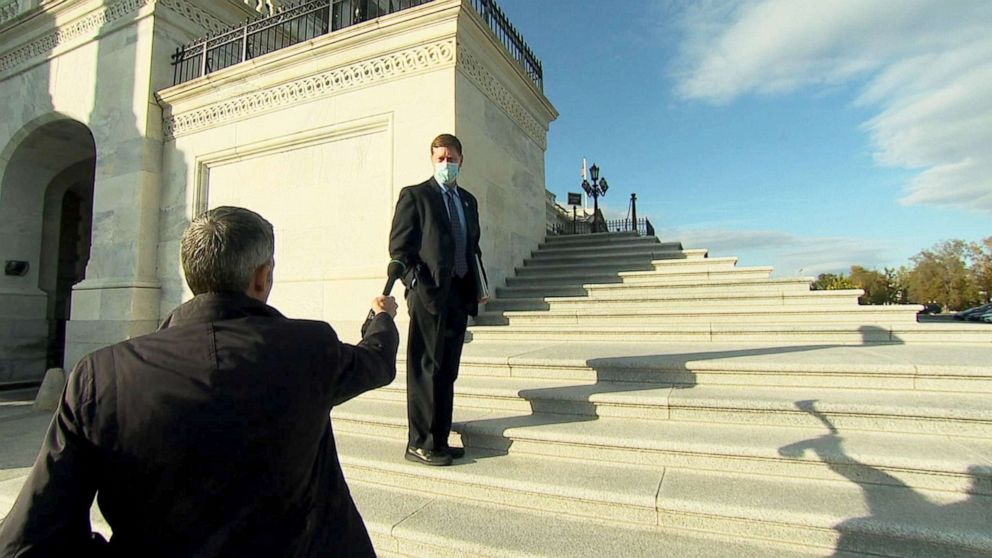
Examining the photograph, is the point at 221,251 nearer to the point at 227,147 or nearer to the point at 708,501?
the point at 708,501

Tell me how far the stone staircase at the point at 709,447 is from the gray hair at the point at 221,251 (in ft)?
5.82

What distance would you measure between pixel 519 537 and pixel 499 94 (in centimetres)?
654

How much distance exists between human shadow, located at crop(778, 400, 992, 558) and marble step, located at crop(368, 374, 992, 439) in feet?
1.58

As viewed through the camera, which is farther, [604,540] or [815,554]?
[604,540]

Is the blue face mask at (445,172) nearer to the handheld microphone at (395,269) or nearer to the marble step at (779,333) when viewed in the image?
the handheld microphone at (395,269)

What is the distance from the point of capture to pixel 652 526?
2422mm

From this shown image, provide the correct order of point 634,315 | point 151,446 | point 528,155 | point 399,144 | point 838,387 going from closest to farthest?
point 151,446
point 838,387
point 634,315
point 399,144
point 528,155

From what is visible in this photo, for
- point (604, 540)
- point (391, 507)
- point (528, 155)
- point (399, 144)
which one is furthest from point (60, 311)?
point (604, 540)

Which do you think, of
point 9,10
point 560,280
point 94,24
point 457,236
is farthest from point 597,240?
point 9,10

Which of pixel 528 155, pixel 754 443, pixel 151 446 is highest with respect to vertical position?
pixel 528 155

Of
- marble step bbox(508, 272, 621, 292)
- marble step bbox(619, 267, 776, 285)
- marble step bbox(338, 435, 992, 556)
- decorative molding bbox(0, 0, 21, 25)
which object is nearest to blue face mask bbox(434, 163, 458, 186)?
marble step bbox(338, 435, 992, 556)

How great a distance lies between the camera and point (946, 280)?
51.9m

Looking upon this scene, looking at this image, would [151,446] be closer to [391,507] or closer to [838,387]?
[391,507]

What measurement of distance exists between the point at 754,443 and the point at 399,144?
519cm
